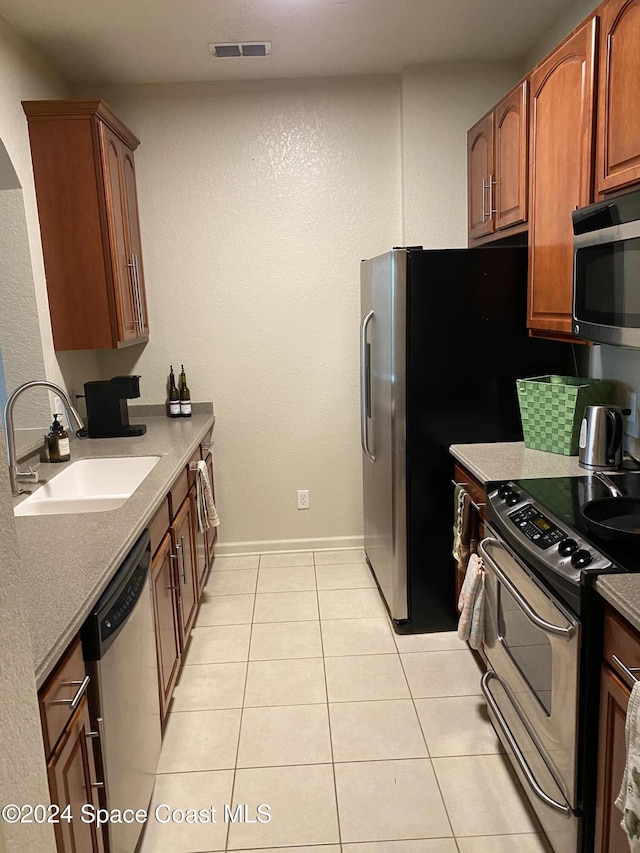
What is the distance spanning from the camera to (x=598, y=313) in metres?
1.92

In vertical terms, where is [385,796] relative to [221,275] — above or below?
below

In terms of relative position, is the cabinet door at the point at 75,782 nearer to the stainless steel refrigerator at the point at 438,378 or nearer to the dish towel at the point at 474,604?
the dish towel at the point at 474,604

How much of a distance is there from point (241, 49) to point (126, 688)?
2.84 metres

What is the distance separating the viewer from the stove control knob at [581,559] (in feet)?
5.01

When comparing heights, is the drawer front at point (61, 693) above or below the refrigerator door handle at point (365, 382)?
below

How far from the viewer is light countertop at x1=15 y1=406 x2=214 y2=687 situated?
1.30 m

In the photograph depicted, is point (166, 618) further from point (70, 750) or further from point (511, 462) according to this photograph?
point (511, 462)

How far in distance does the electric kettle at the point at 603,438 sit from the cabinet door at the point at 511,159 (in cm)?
87

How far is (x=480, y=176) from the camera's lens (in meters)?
3.24

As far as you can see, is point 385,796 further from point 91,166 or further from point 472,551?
point 91,166

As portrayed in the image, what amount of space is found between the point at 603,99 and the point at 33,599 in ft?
6.78

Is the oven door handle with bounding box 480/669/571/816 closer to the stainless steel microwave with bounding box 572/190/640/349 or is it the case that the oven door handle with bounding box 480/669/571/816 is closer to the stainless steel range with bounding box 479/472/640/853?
the stainless steel range with bounding box 479/472/640/853

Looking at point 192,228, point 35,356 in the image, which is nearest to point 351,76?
point 192,228

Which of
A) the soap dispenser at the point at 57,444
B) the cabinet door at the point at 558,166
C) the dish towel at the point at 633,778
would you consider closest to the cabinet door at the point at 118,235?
the soap dispenser at the point at 57,444
